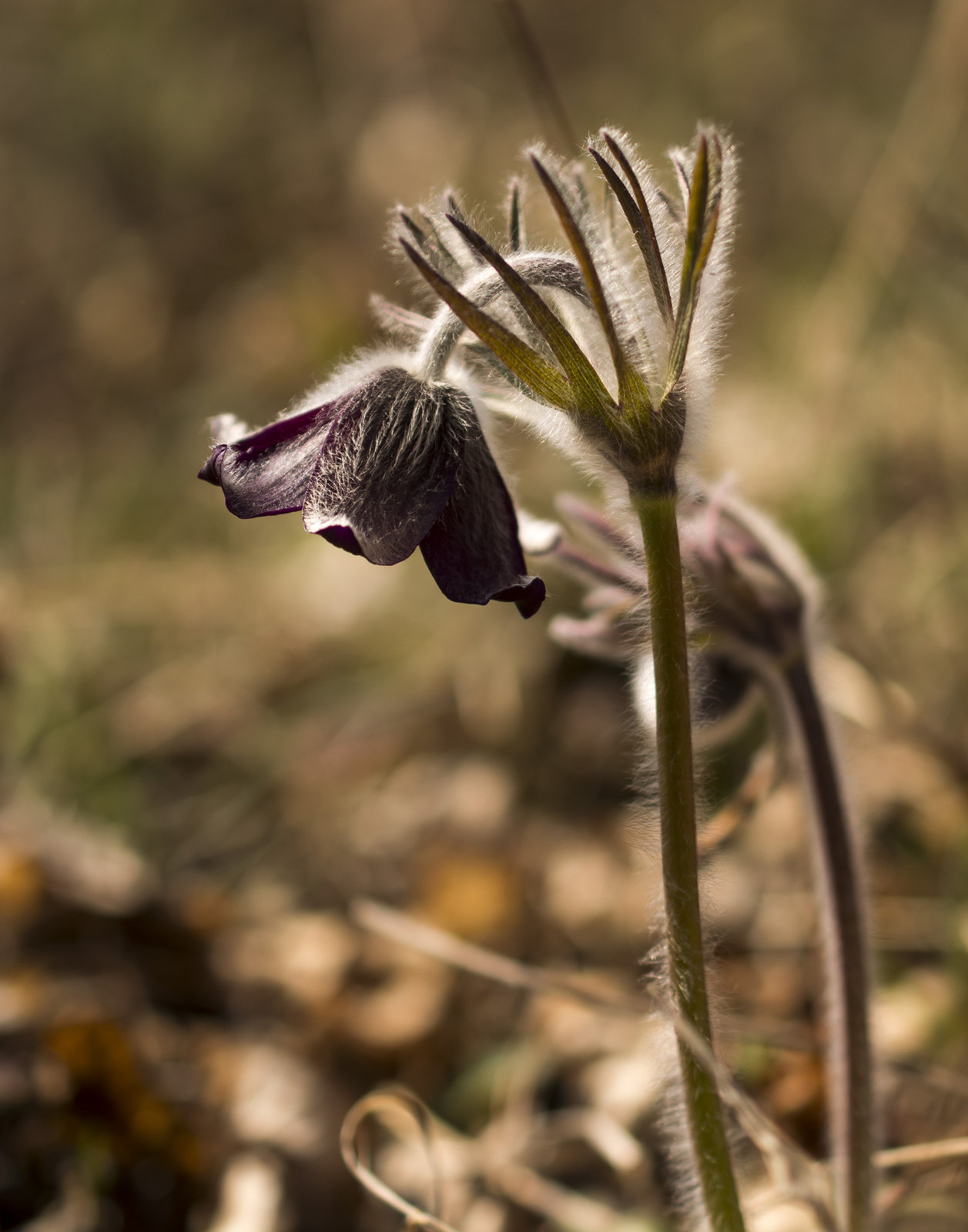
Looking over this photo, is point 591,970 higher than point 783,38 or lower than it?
lower

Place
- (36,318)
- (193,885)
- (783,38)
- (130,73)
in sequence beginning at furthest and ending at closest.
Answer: (130,73)
(783,38)
(36,318)
(193,885)

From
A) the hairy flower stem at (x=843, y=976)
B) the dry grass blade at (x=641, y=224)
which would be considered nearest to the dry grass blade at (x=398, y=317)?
the dry grass blade at (x=641, y=224)

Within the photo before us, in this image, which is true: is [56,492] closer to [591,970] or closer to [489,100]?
[591,970]

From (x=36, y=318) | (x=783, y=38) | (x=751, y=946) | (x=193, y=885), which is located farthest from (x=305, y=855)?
(x=783, y=38)

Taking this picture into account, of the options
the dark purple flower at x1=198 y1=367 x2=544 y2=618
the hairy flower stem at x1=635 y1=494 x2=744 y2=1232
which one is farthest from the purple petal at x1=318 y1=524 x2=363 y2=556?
the hairy flower stem at x1=635 y1=494 x2=744 y2=1232

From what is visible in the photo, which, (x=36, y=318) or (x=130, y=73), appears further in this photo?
(x=130, y=73)

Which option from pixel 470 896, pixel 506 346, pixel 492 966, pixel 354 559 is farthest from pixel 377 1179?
pixel 354 559

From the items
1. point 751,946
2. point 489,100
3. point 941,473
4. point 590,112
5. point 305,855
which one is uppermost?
point 489,100
